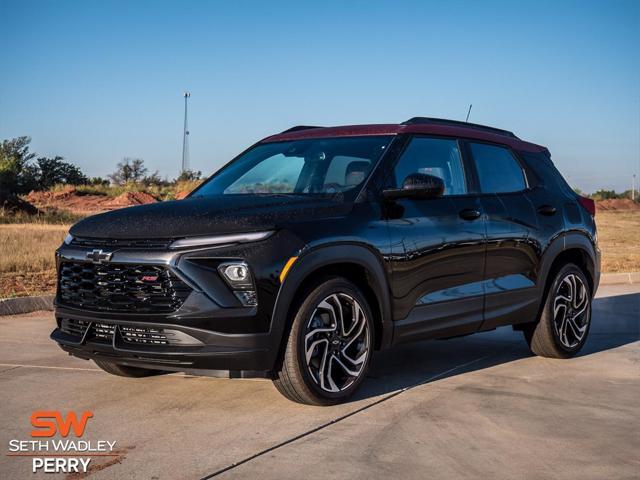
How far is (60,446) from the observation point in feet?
14.9

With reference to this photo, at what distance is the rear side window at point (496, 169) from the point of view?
268 inches

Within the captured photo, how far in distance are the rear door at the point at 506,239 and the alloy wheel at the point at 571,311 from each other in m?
0.38

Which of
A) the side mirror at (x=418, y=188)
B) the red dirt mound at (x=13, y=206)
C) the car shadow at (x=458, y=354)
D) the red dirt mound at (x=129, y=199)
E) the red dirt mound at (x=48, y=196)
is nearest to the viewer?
the side mirror at (x=418, y=188)

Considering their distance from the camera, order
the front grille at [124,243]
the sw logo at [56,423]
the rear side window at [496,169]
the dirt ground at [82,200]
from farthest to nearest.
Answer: the dirt ground at [82,200]
the rear side window at [496,169]
the front grille at [124,243]
the sw logo at [56,423]

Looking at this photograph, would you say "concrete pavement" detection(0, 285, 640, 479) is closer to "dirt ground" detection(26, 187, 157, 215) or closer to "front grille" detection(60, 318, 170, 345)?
"front grille" detection(60, 318, 170, 345)

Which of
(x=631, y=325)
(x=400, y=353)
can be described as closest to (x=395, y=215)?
(x=400, y=353)

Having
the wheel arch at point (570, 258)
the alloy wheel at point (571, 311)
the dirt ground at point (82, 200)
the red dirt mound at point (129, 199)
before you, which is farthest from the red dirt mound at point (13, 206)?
the alloy wheel at point (571, 311)

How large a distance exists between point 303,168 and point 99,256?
1791 millimetres

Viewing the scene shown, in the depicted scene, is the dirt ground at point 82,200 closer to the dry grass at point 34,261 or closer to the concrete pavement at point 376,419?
the dry grass at point 34,261

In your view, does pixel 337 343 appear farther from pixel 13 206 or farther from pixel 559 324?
pixel 13 206

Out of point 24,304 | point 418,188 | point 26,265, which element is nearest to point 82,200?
point 26,265

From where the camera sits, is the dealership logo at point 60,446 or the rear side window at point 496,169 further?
the rear side window at point 496,169

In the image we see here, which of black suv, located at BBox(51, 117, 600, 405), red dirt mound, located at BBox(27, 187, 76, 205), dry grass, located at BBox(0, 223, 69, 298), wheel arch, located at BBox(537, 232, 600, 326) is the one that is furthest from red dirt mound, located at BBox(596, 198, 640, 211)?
black suv, located at BBox(51, 117, 600, 405)

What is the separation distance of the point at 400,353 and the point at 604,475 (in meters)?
3.34
